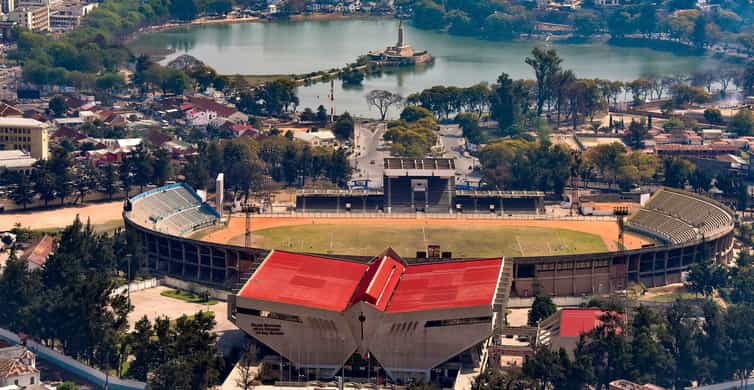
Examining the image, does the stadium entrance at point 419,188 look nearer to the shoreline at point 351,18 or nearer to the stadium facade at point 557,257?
the stadium facade at point 557,257

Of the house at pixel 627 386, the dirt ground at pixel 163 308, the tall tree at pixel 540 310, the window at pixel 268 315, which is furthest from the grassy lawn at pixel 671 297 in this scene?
the window at pixel 268 315

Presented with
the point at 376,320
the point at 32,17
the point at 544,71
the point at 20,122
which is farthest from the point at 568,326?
the point at 32,17

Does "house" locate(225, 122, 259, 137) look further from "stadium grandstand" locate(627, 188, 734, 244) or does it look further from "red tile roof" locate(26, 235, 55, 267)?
"stadium grandstand" locate(627, 188, 734, 244)

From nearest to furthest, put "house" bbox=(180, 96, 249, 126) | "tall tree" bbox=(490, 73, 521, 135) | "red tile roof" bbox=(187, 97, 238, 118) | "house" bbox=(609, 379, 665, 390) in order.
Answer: "house" bbox=(609, 379, 665, 390) < "tall tree" bbox=(490, 73, 521, 135) < "house" bbox=(180, 96, 249, 126) < "red tile roof" bbox=(187, 97, 238, 118)

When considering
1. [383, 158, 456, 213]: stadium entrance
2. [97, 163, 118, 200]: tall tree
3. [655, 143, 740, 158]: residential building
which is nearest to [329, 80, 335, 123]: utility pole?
[655, 143, 740, 158]: residential building

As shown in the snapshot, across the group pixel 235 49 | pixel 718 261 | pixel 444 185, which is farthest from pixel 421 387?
pixel 235 49

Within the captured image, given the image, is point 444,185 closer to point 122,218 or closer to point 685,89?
point 122,218
